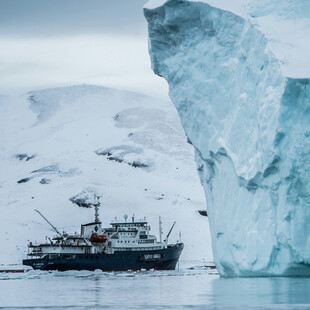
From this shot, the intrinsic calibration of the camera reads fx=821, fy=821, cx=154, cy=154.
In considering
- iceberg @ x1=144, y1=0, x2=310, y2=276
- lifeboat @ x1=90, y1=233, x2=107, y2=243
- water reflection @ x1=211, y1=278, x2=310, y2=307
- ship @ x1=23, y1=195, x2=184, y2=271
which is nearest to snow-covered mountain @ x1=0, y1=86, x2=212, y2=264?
ship @ x1=23, y1=195, x2=184, y2=271

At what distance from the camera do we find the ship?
53.9 m

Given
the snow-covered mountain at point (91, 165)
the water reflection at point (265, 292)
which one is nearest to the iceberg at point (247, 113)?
the water reflection at point (265, 292)

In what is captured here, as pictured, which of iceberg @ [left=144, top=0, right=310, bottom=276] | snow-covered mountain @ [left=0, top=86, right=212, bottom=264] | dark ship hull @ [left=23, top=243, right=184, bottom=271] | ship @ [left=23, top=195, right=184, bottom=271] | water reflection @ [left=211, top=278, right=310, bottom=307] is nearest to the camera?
water reflection @ [left=211, top=278, right=310, bottom=307]

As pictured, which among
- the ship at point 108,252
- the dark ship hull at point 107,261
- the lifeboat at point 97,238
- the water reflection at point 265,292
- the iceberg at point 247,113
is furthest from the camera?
the lifeboat at point 97,238

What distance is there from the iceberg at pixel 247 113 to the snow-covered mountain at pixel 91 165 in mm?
34098

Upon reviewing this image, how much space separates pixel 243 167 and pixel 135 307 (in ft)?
35.1

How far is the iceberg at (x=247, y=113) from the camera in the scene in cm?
2495

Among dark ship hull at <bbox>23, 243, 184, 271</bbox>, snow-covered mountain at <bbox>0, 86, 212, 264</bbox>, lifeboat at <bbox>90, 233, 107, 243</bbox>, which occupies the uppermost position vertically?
snow-covered mountain at <bbox>0, 86, 212, 264</bbox>

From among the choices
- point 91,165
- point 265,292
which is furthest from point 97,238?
point 91,165

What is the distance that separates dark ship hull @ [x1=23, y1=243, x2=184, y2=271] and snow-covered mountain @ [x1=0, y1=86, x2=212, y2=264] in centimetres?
738

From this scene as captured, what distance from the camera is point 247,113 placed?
2720cm

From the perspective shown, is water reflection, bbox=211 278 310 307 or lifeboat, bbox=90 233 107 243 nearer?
water reflection, bbox=211 278 310 307

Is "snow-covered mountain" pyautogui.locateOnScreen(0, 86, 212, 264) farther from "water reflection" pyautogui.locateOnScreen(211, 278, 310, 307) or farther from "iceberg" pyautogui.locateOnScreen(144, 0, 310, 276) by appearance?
"water reflection" pyautogui.locateOnScreen(211, 278, 310, 307)

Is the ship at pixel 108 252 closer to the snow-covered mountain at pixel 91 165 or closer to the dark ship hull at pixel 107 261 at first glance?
the dark ship hull at pixel 107 261
